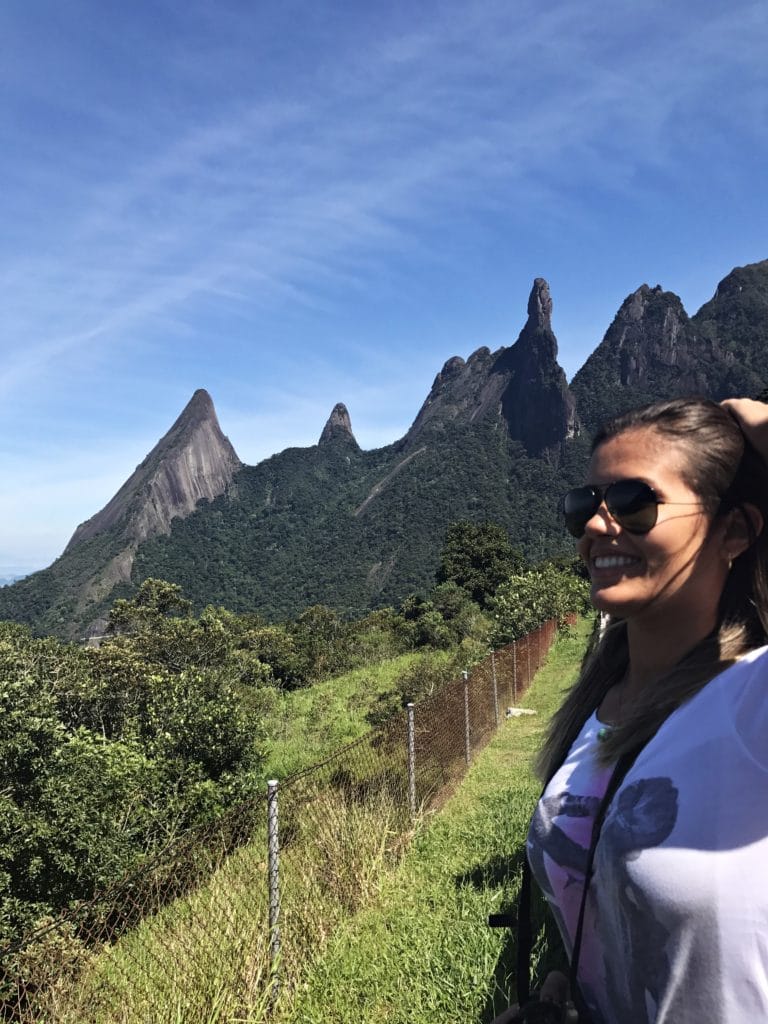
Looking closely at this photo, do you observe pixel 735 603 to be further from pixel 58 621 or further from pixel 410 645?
pixel 58 621

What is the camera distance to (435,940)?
121 inches

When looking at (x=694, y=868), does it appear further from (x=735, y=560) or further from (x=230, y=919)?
(x=230, y=919)

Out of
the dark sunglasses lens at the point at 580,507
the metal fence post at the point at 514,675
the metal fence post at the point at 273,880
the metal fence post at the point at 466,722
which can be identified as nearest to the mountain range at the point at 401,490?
the metal fence post at the point at 514,675

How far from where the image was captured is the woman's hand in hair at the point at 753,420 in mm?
903

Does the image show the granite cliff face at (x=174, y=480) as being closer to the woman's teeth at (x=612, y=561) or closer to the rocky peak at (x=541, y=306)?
the rocky peak at (x=541, y=306)

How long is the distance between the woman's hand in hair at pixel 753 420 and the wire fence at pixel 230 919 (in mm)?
2341

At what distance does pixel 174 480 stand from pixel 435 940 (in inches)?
5369

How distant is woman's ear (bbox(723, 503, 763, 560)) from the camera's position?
0.97 metres

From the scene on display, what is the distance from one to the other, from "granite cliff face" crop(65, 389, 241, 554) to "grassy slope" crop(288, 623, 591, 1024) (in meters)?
123

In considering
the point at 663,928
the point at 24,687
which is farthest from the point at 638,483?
the point at 24,687

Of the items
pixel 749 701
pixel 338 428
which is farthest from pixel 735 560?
pixel 338 428

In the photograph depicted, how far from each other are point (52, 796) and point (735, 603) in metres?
7.06

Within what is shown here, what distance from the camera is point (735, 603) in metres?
0.97

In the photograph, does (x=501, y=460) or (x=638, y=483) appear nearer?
(x=638, y=483)
